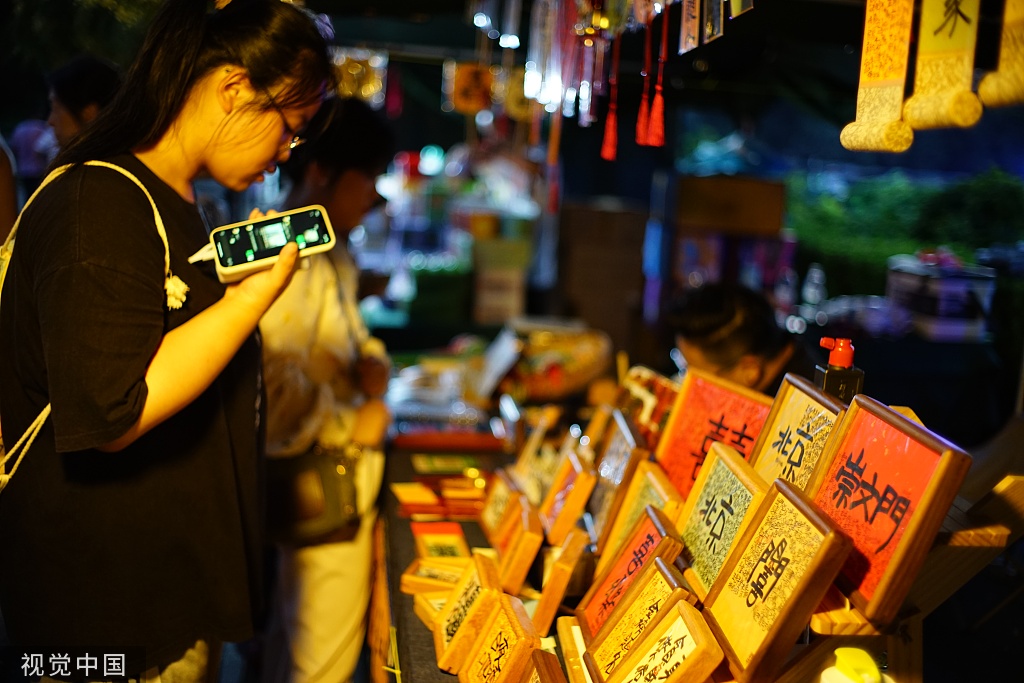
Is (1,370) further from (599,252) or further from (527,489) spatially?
(599,252)

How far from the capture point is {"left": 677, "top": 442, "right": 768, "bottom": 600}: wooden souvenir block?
119 centimetres

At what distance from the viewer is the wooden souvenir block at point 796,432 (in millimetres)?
1216

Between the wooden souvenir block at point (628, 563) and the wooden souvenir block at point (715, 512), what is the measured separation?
34mm

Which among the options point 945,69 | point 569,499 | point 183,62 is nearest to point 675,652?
point 569,499

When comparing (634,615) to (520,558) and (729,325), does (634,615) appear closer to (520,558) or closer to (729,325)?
(520,558)

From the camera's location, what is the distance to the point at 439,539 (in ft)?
6.73

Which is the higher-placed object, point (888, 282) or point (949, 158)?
point (949, 158)

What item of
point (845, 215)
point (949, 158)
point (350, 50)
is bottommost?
point (845, 215)

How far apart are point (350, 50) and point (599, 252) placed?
5.98 ft

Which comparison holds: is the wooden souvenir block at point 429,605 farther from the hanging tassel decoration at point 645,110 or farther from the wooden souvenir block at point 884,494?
the hanging tassel decoration at point 645,110

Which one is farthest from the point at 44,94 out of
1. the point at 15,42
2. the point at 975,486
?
the point at 975,486

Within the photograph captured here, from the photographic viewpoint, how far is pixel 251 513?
1.59 metres

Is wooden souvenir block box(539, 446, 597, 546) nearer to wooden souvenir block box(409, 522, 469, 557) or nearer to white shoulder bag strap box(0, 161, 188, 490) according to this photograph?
wooden souvenir block box(409, 522, 469, 557)

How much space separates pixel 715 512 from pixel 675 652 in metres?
0.24
